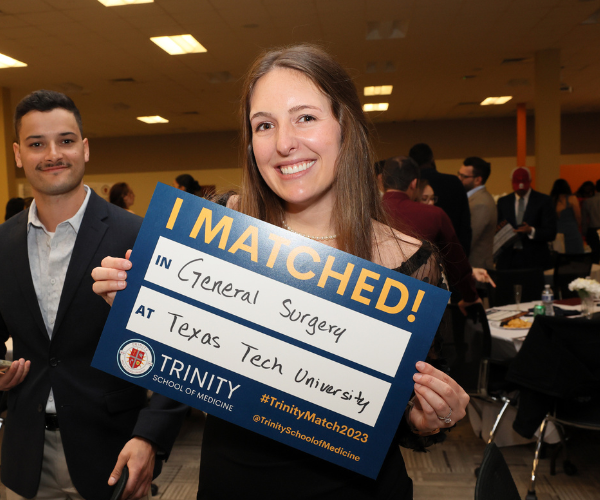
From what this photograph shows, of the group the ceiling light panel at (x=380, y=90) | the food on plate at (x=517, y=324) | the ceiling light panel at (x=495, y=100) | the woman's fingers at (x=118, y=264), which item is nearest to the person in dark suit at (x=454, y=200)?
the food on plate at (x=517, y=324)

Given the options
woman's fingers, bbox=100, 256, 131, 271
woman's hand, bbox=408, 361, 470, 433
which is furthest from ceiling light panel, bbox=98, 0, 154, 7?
woman's hand, bbox=408, 361, 470, 433

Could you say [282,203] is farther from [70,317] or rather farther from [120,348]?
[70,317]

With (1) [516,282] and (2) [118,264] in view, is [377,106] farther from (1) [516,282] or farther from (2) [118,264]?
(2) [118,264]

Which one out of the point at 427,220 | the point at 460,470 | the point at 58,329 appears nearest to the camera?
the point at 58,329

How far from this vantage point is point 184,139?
603 inches

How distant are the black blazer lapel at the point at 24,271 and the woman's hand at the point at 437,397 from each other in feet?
3.59

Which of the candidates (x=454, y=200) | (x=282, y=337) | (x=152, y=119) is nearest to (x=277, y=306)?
(x=282, y=337)

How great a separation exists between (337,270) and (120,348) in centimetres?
48

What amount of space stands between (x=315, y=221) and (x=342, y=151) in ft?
0.61

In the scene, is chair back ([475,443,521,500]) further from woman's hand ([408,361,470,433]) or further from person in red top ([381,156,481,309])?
person in red top ([381,156,481,309])

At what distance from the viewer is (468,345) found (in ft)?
10.3

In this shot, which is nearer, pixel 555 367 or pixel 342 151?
pixel 342 151

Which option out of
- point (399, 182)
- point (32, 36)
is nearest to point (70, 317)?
point (399, 182)

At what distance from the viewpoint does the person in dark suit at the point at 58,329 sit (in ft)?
4.61
